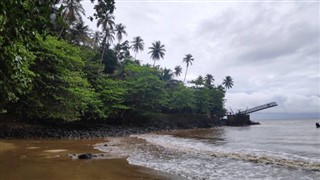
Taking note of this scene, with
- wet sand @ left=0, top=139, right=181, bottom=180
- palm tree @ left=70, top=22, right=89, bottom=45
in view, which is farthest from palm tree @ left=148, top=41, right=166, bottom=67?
wet sand @ left=0, top=139, right=181, bottom=180

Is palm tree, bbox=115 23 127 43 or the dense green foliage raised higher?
palm tree, bbox=115 23 127 43

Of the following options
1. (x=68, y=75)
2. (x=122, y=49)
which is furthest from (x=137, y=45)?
(x=68, y=75)

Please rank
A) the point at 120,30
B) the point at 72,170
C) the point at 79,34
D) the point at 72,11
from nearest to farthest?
the point at 72,170 < the point at 72,11 < the point at 79,34 < the point at 120,30

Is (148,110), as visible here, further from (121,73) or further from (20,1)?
(20,1)

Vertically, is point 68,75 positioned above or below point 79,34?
below

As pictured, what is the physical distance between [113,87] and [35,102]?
1826 cm

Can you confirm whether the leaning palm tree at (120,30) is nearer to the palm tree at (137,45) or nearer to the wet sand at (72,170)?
the palm tree at (137,45)

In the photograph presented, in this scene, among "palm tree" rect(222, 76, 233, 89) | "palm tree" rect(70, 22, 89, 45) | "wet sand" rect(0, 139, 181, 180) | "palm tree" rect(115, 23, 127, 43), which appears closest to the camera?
"wet sand" rect(0, 139, 181, 180)

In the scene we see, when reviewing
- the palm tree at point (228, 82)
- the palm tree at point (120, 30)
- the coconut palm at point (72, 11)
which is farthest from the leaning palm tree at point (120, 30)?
the palm tree at point (228, 82)

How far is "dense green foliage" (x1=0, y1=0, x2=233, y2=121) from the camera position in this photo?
12.2 feet

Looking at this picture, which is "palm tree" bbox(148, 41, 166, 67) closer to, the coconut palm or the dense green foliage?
the dense green foliage

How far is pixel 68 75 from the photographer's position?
90.6 ft

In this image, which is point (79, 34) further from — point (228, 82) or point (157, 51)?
point (228, 82)

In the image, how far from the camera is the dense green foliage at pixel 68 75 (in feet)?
12.2
